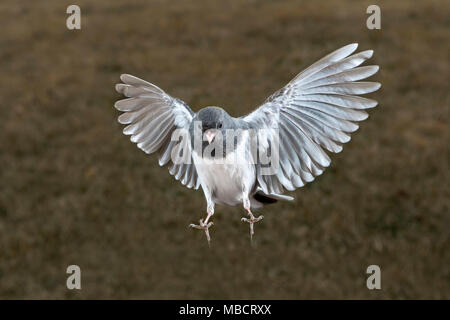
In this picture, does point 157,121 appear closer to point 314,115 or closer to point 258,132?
point 258,132

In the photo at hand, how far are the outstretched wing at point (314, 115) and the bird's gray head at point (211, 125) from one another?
0.39 feet

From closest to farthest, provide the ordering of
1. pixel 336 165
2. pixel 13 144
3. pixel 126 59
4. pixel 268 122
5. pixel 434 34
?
pixel 268 122 → pixel 336 165 → pixel 13 144 → pixel 126 59 → pixel 434 34

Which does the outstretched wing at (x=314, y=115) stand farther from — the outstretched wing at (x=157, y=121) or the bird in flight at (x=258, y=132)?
the outstretched wing at (x=157, y=121)

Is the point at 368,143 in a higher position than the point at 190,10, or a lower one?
lower

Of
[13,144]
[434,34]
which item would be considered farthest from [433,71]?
[13,144]

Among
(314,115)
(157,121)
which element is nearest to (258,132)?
(314,115)

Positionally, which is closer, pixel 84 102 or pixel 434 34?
pixel 84 102

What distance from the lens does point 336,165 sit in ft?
23.9

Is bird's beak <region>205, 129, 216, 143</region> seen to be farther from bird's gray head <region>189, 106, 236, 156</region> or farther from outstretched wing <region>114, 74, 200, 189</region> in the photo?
outstretched wing <region>114, 74, 200, 189</region>

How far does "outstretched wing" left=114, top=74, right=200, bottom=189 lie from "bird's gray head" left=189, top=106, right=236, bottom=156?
16 cm

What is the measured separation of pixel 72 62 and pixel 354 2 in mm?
4401

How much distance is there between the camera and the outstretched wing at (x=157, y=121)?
1.20 metres

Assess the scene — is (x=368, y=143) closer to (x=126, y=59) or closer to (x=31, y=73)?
(x=126, y=59)

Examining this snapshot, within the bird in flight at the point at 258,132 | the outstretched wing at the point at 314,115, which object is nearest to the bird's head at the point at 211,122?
the bird in flight at the point at 258,132
